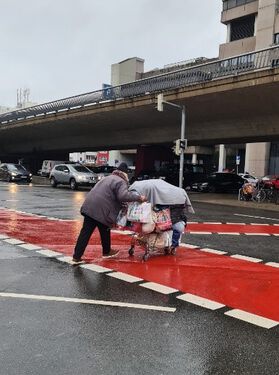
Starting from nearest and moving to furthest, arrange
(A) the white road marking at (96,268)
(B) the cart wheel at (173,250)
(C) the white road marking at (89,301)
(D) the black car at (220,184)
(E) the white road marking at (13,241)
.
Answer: (C) the white road marking at (89,301), (A) the white road marking at (96,268), (B) the cart wheel at (173,250), (E) the white road marking at (13,241), (D) the black car at (220,184)

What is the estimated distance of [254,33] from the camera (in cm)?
5553

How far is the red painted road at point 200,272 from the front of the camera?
221 inches

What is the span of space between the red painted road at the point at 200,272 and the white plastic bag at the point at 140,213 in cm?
72

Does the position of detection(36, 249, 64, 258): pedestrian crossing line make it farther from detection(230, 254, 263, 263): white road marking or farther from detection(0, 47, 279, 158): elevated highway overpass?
detection(0, 47, 279, 158): elevated highway overpass

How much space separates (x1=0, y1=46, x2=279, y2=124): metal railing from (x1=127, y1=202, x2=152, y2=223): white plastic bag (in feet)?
47.7

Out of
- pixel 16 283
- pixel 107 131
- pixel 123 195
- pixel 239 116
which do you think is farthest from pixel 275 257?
pixel 107 131

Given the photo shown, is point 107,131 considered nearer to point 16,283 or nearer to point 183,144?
point 183,144

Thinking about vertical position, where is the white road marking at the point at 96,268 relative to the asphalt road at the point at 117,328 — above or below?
below

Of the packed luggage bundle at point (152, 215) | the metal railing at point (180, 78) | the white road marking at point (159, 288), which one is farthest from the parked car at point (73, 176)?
the white road marking at point (159, 288)

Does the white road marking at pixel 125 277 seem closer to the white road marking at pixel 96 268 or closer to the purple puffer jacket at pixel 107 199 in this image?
the white road marking at pixel 96 268

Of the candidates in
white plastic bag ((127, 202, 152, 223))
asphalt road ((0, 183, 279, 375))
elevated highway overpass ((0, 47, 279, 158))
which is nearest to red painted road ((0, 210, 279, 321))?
asphalt road ((0, 183, 279, 375))

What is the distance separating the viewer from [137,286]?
6055 millimetres

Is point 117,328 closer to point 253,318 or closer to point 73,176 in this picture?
point 253,318

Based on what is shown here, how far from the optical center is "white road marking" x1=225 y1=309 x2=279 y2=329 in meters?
4.71
